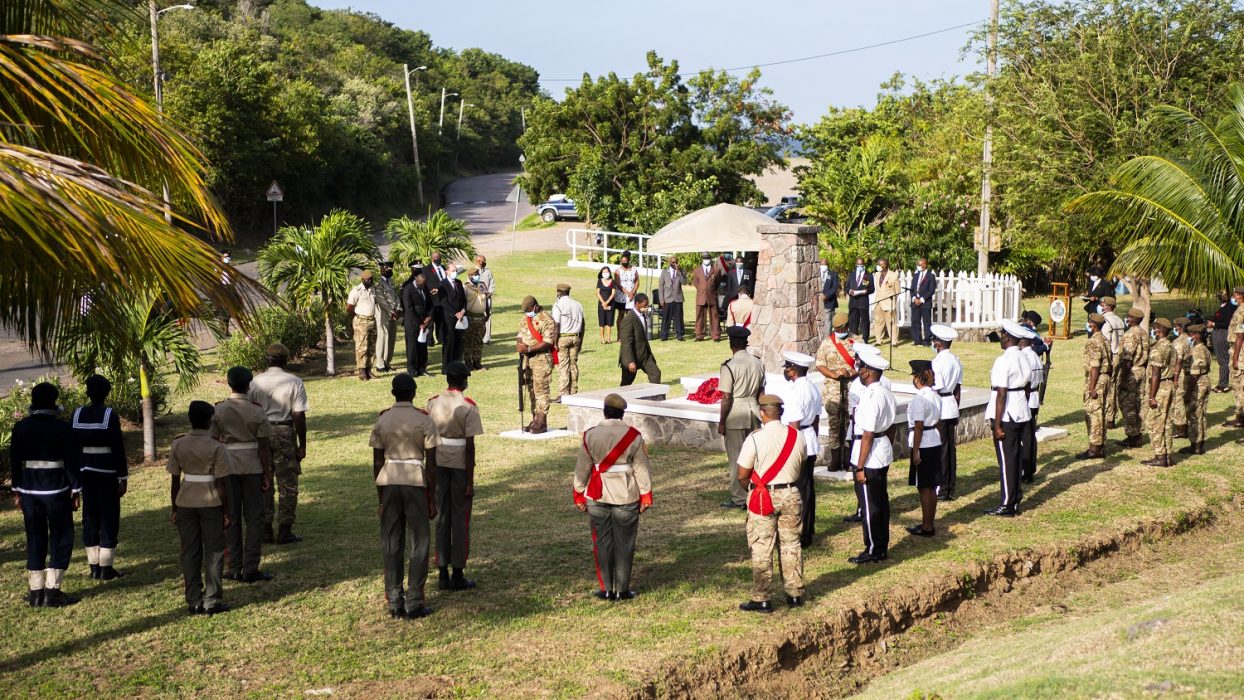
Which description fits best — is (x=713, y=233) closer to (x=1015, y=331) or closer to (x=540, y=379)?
(x=540, y=379)

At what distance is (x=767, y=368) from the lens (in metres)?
17.1

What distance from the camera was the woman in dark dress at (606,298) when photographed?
23.3m

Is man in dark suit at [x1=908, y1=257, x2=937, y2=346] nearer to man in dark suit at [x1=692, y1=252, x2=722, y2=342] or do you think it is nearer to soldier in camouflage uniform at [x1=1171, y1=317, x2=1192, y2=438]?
man in dark suit at [x1=692, y1=252, x2=722, y2=342]

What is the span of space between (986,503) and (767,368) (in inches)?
209

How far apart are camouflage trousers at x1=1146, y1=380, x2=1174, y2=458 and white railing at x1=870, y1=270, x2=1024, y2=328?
10888 millimetres

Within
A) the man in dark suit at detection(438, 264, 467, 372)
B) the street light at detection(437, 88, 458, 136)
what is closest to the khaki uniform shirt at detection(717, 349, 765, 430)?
the man in dark suit at detection(438, 264, 467, 372)

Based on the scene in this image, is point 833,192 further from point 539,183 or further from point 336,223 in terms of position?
point 336,223

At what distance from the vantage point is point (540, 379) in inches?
603

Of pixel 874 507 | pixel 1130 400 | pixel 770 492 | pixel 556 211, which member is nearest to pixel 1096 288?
pixel 1130 400

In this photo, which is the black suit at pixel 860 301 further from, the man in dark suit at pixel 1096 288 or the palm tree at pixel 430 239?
the palm tree at pixel 430 239

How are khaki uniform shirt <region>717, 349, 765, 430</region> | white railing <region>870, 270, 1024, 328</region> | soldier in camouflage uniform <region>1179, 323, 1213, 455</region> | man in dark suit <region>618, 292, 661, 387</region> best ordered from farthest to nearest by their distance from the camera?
white railing <region>870, 270, 1024, 328</region>, man in dark suit <region>618, 292, 661, 387</region>, soldier in camouflage uniform <region>1179, 323, 1213, 455</region>, khaki uniform shirt <region>717, 349, 765, 430</region>

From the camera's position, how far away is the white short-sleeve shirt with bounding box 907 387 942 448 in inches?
410

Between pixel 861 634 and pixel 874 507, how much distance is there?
1.31 m

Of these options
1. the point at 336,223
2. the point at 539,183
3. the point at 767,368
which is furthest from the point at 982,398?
the point at 539,183
